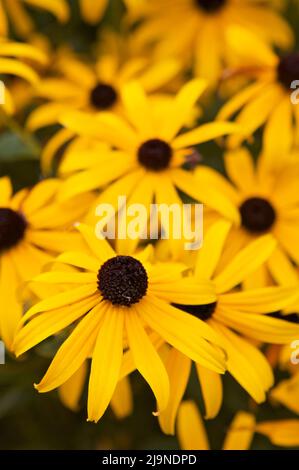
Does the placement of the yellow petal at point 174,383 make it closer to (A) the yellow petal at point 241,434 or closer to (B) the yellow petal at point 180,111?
(A) the yellow petal at point 241,434

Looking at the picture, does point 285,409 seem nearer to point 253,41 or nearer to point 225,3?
point 253,41

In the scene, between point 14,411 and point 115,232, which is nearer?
point 115,232

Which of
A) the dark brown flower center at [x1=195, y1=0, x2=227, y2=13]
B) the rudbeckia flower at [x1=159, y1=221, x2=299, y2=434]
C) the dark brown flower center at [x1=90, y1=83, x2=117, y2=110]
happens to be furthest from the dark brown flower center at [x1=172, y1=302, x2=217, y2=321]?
the dark brown flower center at [x1=195, y1=0, x2=227, y2=13]

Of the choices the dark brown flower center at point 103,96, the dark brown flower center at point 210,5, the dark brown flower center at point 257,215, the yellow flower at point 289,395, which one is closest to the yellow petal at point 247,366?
the yellow flower at point 289,395

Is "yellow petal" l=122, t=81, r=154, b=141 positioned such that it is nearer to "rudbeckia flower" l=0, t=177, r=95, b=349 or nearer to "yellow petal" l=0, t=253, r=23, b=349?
"rudbeckia flower" l=0, t=177, r=95, b=349

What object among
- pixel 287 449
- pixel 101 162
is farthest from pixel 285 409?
pixel 101 162

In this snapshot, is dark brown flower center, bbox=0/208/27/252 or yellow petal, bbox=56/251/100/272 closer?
yellow petal, bbox=56/251/100/272

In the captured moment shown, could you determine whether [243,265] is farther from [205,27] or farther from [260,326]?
[205,27]
